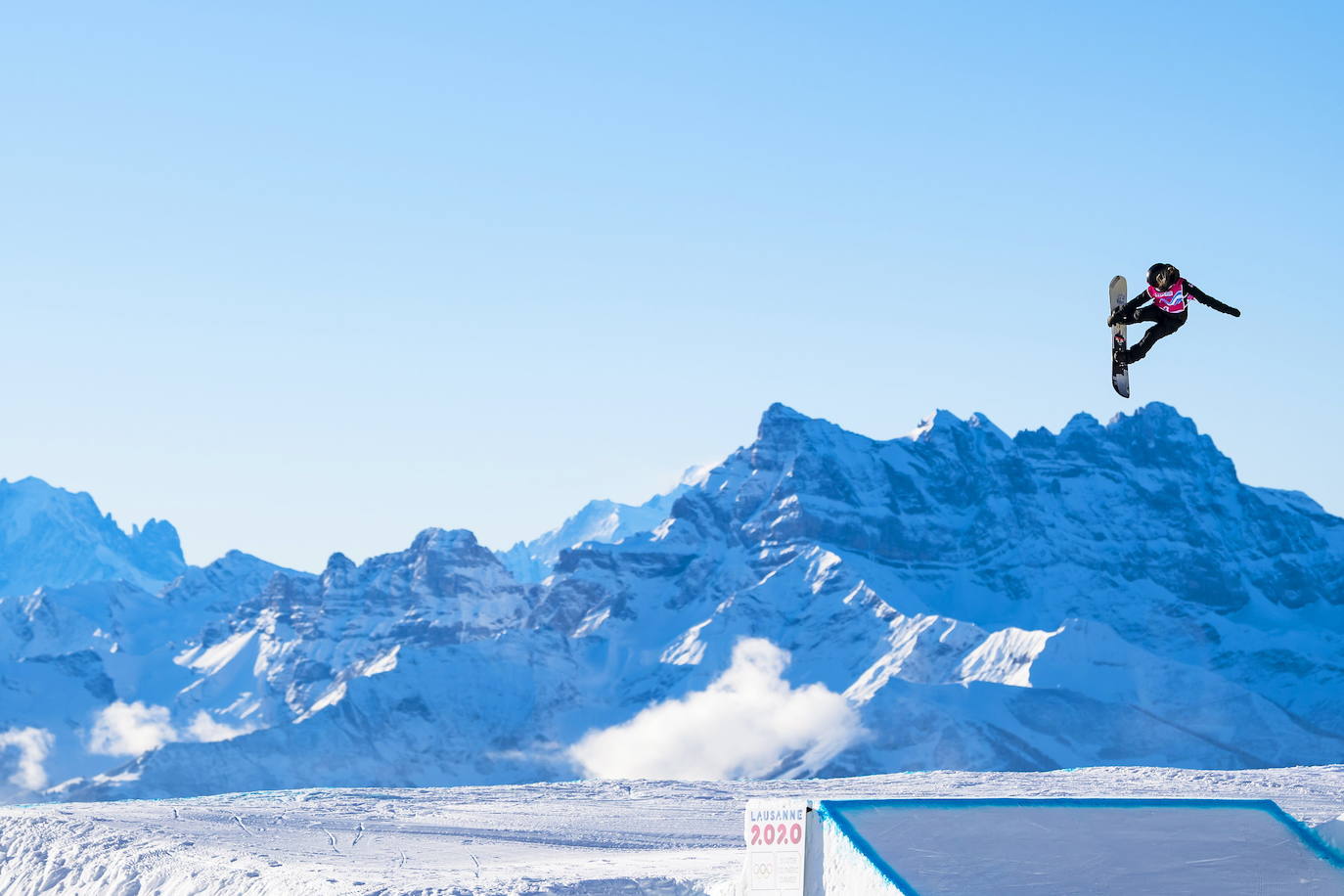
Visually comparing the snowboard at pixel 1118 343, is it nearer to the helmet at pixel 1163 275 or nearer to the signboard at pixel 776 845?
the helmet at pixel 1163 275

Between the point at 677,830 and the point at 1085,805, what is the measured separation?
26.6 metres

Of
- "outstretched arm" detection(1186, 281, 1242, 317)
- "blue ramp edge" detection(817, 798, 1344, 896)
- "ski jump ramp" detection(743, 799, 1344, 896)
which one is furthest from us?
"ski jump ramp" detection(743, 799, 1344, 896)

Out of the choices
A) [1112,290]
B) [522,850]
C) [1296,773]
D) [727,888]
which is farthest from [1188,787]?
[1112,290]

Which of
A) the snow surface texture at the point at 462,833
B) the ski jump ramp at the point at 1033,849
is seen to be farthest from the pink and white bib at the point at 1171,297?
the snow surface texture at the point at 462,833

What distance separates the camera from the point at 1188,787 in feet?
210

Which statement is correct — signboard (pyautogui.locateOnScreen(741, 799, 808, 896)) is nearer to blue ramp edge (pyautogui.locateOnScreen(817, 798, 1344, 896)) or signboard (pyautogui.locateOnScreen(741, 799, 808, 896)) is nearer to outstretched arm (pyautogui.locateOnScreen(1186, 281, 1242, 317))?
blue ramp edge (pyautogui.locateOnScreen(817, 798, 1344, 896))

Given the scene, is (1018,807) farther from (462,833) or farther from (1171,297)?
(462,833)

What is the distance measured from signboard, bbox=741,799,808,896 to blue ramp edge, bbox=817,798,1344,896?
0.52 m

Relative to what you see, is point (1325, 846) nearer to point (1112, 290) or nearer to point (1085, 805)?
point (1085, 805)

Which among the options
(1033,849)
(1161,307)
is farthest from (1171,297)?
(1033,849)

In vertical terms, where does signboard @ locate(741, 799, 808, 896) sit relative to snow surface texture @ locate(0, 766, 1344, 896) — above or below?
below

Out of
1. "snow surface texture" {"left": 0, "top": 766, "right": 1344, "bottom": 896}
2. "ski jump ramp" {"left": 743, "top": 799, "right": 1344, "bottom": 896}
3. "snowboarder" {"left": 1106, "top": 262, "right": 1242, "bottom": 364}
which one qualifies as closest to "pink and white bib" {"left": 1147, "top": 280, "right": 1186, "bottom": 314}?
"snowboarder" {"left": 1106, "top": 262, "right": 1242, "bottom": 364}

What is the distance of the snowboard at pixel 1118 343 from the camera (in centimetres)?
2794

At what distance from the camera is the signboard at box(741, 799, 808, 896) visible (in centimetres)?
3350
